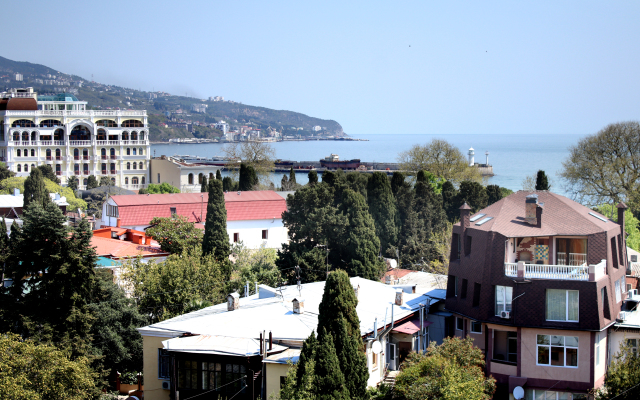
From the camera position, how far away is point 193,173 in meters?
83.9

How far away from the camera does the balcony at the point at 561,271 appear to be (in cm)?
2069

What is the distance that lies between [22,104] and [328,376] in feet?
306

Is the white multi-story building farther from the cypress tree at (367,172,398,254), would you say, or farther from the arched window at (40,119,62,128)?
the cypress tree at (367,172,398,254)

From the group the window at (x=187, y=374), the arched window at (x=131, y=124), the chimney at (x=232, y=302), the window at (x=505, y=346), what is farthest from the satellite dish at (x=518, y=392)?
the arched window at (x=131, y=124)

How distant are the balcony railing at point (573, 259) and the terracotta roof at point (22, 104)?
9008cm

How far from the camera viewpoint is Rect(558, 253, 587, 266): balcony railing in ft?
72.5

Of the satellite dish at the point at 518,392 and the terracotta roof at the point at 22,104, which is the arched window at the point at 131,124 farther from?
the satellite dish at the point at 518,392

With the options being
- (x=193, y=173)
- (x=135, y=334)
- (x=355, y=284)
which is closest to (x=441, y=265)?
(x=355, y=284)

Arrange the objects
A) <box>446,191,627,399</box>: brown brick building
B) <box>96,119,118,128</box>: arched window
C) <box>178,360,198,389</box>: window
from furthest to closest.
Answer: <box>96,119,118,128</box>: arched window
<box>446,191,627,399</box>: brown brick building
<box>178,360,198,389</box>: window

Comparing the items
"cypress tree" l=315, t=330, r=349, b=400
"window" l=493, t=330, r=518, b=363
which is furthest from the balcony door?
"cypress tree" l=315, t=330, r=349, b=400

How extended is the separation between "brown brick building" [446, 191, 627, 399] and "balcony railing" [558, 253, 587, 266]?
31 millimetres

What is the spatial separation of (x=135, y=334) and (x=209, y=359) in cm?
664

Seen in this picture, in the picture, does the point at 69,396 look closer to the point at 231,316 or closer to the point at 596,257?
the point at 231,316

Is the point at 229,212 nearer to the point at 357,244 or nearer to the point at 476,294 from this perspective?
the point at 357,244
